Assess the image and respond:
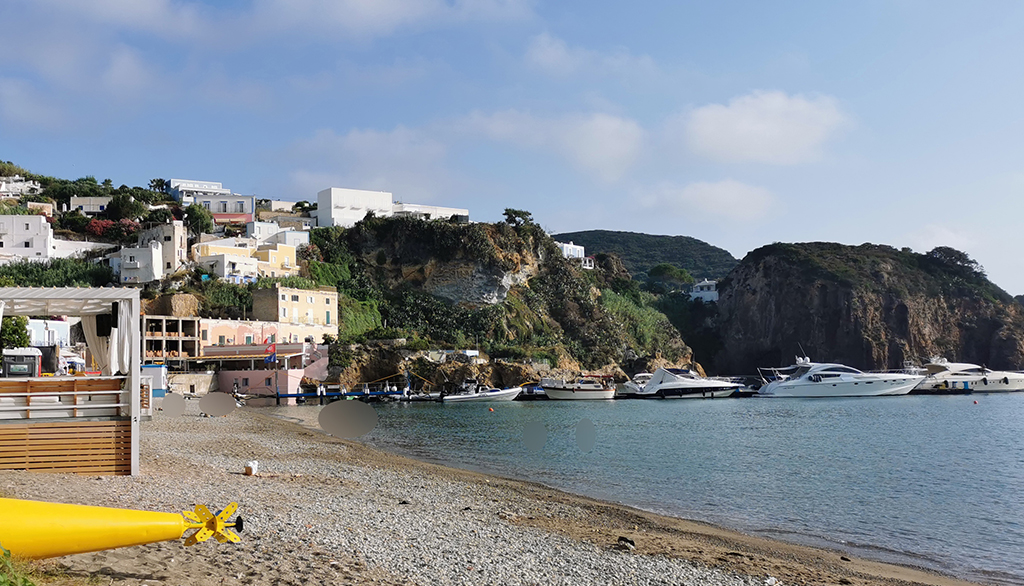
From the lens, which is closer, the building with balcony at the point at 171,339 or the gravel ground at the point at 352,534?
the gravel ground at the point at 352,534

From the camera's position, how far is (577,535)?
12422mm

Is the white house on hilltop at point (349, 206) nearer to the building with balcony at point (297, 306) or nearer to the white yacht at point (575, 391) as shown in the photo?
the building with balcony at point (297, 306)

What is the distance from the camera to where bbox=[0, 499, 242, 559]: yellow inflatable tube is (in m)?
5.85

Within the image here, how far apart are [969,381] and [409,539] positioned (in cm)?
9155

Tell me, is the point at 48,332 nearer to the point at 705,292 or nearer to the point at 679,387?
the point at 679,387

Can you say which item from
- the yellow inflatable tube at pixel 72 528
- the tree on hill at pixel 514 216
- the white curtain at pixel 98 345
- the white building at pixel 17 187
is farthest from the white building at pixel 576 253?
the yellow inflatable tube at pixel 72 528

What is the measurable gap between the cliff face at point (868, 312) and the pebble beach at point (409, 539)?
9589cm

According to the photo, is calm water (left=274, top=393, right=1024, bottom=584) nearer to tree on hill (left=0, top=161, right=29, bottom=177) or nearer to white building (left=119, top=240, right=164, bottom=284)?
white building (left=119, top=240, right=164, bottom=284)

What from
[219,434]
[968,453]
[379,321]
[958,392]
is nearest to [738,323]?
[958,392]

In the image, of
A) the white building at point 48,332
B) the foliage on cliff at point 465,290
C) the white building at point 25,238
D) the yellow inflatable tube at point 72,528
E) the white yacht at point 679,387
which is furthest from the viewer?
the foliage on cliff at point 465,290

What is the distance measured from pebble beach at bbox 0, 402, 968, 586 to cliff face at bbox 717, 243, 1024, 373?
95.9 m

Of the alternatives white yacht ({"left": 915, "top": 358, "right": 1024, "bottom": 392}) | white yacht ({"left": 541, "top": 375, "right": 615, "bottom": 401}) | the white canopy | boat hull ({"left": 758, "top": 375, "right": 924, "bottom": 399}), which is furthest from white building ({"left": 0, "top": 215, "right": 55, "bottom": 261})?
white yacht ({"left": 915, "top": 358, "right": 1024, "bottom": 392})

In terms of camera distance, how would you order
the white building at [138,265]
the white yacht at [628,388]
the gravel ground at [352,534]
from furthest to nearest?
1. the white yacht at [628,388]
2. the white building at [138,265]
3. the gravel ground at [352,534]

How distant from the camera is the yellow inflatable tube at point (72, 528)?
5.85 m
